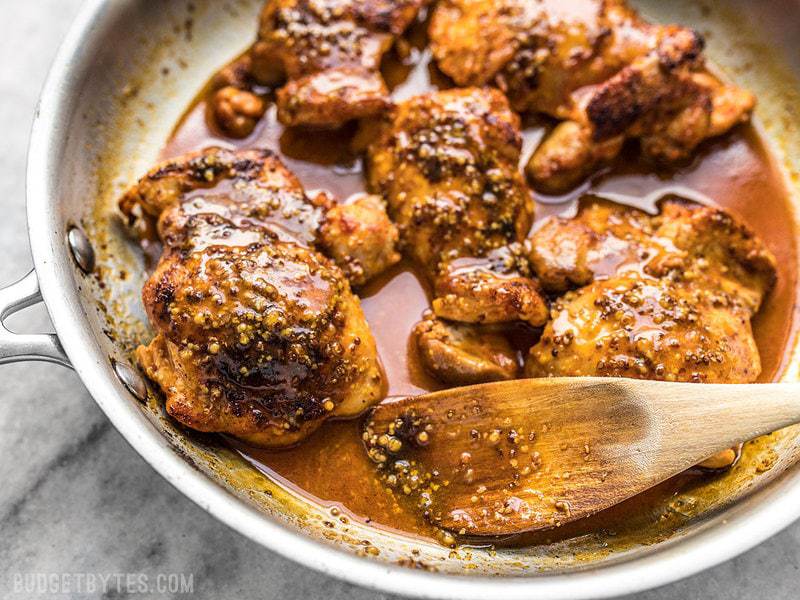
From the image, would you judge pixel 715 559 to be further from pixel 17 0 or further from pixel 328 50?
pixel 17 0

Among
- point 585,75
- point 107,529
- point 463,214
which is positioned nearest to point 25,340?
point 107,529

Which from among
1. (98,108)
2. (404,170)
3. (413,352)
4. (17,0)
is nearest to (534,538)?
(413,352)

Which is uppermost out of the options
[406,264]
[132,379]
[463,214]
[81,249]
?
[463,214]

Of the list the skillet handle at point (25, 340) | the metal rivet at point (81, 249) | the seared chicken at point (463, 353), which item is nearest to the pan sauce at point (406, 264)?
the seared chicken at point (463, 353)

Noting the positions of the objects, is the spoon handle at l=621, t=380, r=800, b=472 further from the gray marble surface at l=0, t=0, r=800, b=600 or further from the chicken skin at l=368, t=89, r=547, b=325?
the gray marble surface at l=0, t=0, r=800, b=600

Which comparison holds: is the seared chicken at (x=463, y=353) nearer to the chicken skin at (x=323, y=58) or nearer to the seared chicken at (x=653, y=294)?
the seared chicken at (x=653, y=294)

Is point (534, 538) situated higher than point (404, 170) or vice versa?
point (404, 170)

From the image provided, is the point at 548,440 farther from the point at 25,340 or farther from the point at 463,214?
the point at 25,340
